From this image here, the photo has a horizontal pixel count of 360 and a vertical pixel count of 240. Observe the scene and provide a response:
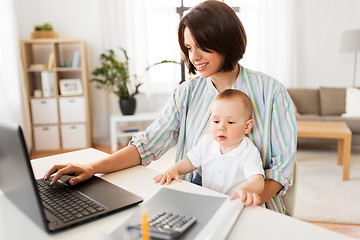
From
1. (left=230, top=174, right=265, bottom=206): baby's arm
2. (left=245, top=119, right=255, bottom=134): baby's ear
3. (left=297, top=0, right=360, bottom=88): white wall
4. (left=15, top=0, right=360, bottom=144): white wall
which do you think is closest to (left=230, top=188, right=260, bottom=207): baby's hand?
(left=230, top=174, right=265, bottom=206): baby's arm

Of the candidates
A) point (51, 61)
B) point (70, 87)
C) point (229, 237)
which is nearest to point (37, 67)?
point (51, 61)

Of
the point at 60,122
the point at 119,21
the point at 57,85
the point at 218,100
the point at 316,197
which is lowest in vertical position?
the point at 316,197

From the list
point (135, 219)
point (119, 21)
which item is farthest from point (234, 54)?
point (119, 21)

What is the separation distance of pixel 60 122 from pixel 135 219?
3716 millimetres

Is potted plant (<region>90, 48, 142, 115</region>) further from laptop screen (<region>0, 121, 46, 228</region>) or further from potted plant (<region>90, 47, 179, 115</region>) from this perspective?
laptop screen (<region>0, 121, 46, 228</region>)

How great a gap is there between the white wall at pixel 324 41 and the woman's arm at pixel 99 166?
4331mm

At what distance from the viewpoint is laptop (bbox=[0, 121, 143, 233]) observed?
699mm

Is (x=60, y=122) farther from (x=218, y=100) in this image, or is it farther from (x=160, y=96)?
(x=218, y=100)

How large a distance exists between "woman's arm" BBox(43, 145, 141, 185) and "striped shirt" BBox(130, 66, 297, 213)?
5cm

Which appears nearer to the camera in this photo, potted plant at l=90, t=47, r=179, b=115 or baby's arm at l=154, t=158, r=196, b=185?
baby's arm at l=154, t=158, r=196, b=185

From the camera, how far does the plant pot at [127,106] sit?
422cm

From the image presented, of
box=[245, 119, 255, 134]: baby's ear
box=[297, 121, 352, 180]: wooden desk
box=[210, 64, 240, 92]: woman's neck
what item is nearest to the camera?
box=[245, 119, 255, 134]: baby's ear

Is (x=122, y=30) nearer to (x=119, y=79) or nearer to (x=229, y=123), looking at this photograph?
(x=119, y=79)

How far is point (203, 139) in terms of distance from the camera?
1.23m
